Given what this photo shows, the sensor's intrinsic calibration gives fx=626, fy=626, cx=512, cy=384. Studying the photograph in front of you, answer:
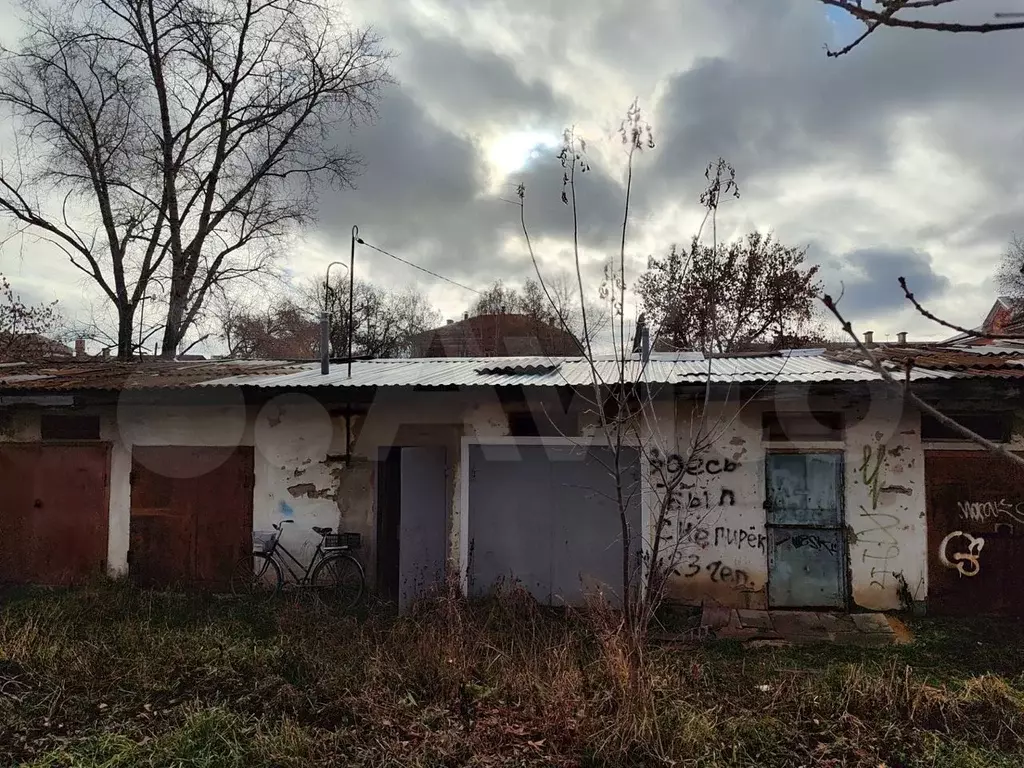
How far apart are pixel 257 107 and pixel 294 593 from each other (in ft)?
53.3

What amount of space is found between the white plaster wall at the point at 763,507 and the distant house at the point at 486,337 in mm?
20061

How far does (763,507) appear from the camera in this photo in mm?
6781

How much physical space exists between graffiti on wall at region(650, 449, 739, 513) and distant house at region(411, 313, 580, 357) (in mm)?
20016

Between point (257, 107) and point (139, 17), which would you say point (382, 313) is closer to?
point (257, 107)

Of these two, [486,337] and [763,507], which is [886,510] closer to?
[763,507]

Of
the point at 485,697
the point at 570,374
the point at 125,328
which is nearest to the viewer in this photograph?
the point at 485,697

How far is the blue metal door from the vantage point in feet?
21.9

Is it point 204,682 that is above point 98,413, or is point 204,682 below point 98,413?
below

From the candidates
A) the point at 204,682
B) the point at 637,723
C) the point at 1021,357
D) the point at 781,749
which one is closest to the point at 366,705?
the point at 204,682

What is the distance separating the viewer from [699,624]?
6.22 metres

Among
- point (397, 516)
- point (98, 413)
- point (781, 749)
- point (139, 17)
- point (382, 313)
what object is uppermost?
point (139, 17)

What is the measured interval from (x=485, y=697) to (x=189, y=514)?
506 centimetres

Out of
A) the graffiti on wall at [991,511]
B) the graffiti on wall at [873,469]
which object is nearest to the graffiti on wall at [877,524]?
the graffiti on wall at [873,469]

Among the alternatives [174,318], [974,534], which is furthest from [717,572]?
[174,318]
